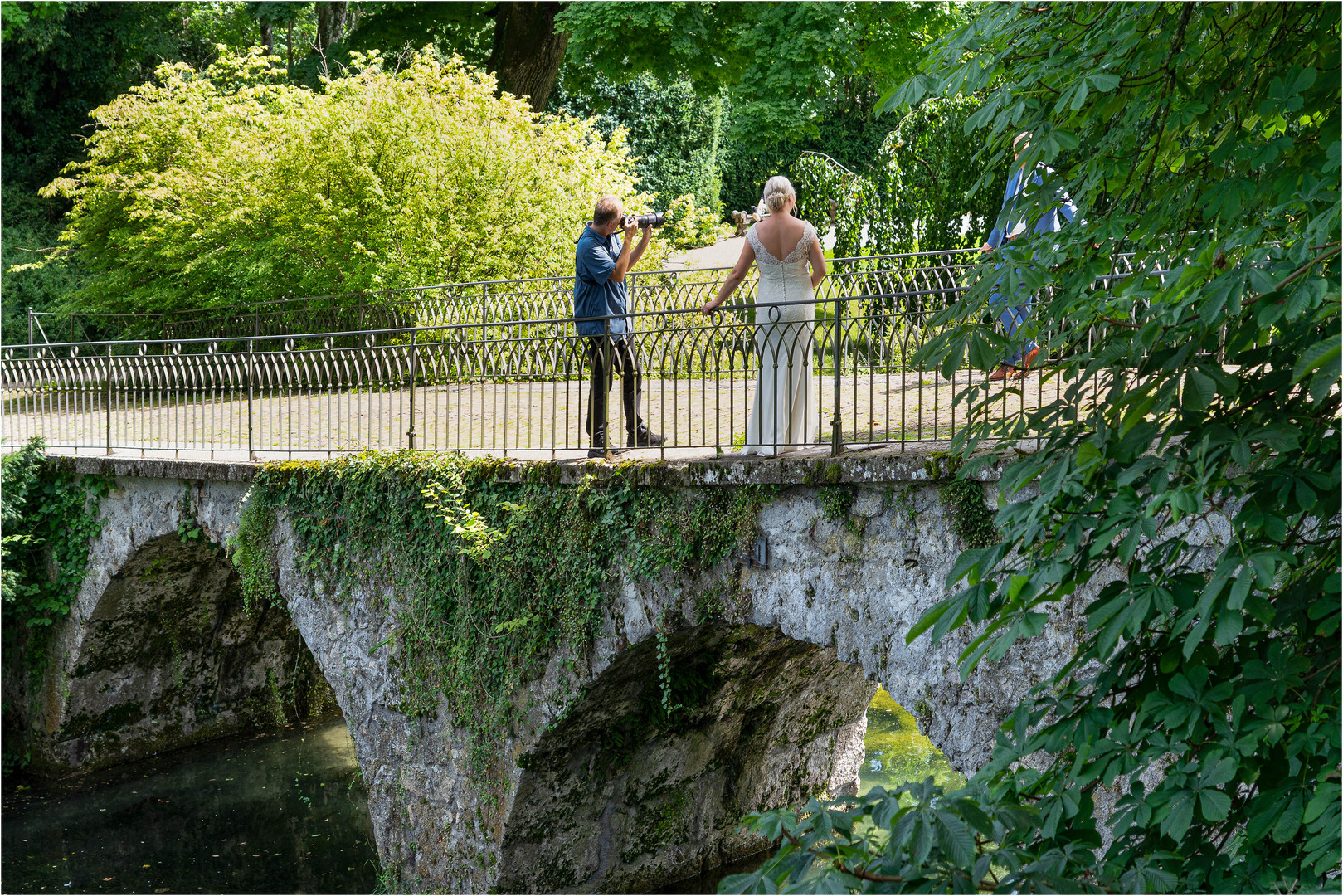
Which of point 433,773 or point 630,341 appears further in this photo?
point 433,773

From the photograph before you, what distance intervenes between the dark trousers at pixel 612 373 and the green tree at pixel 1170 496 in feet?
12.4

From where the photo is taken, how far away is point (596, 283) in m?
7.41

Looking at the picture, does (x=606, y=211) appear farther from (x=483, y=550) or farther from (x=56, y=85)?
(x=56, y=85)

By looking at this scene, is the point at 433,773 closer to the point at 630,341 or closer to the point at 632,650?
the point at 632,650

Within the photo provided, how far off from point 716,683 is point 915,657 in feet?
10.1

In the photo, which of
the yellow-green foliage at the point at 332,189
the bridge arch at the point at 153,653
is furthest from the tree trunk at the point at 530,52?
the bridge arch at the point at 153,653

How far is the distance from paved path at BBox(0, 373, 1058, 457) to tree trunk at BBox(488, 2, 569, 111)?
22.8ft

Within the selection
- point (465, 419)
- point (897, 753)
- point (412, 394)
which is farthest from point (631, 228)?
point (897, 753)

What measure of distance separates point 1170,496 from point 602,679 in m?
5.18

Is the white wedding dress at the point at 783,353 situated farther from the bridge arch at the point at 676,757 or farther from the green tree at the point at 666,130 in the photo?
the green tree at the point at 666,130

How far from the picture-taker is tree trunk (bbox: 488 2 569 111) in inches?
693

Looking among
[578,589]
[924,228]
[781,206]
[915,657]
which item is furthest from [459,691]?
[924,228]

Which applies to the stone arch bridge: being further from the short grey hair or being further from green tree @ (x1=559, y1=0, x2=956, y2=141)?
green tree @ (x1=559, y1=0, x2=956, y2=141)

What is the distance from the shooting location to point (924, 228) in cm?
1173
